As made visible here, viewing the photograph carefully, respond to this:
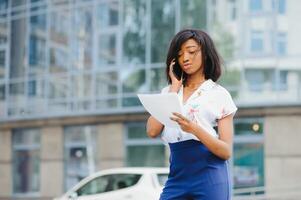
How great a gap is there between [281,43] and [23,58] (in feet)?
30.1

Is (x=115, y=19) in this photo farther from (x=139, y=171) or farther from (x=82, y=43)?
(x=139, y=171)

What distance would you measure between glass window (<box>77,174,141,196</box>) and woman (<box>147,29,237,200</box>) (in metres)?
9.71

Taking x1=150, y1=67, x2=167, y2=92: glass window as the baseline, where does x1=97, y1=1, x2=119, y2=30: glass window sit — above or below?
above

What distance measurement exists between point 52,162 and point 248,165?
6709 millimetres

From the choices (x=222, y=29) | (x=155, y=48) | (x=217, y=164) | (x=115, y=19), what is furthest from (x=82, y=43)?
(x=217, y=164)

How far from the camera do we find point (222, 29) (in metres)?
19.0

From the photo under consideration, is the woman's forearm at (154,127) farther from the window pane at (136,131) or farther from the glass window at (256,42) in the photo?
the window pane at (136,131)

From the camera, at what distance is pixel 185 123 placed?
8.46 feet

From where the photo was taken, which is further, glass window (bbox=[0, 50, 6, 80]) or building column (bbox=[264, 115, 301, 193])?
glass window (bbox=[0, 50, 6, 80])

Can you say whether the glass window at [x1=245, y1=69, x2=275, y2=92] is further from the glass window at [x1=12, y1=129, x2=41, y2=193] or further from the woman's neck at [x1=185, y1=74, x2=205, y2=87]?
the woman's neck at [x1=185, y1=74, x2=205, y2=87]

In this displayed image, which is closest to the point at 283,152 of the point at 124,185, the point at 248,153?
the point at 248,153

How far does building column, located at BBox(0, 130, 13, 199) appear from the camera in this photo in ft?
75.5

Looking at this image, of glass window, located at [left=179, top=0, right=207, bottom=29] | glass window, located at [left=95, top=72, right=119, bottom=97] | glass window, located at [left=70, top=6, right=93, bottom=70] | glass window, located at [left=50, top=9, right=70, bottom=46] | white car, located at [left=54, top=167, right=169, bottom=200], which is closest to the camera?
white car, located at [left=54, top=167, right=169, bottom=200]

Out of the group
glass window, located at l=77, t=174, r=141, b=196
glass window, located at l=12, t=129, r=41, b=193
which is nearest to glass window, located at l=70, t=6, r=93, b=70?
glass window, located at l=12, t=129, r=41, b=193
